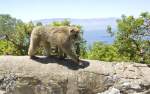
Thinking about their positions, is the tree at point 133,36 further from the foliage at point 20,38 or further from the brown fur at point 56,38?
the brown fur at point 56,38

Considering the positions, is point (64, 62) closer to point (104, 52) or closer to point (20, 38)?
point (104, 52)

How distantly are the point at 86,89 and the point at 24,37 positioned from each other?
595 inches

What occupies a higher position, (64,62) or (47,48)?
(47,48)

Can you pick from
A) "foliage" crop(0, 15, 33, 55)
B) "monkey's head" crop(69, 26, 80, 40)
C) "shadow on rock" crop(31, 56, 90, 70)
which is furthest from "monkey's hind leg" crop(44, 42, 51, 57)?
"foliage" crop(0, 15, 33, 55)

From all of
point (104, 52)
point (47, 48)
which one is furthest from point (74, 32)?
point (104, 52)

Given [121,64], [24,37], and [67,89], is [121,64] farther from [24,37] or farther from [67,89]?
[24,37]

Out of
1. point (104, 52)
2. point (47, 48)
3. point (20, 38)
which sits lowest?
point (104, 52)

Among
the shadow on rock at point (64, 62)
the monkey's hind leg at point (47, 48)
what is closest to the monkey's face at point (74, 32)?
the shadow on rock at point (64, 62)

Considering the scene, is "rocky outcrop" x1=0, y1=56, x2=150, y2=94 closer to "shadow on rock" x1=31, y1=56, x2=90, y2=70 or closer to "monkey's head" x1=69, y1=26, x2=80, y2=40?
"shadow on rock" x1=31, y1=56, x2=90, y2=70

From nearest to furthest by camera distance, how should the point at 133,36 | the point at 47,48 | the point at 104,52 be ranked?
1. the point at 47,48
2. the point at 133,36
3. the point at 104,52

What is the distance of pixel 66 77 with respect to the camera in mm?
11258

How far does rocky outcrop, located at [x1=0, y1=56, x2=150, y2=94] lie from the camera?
11156mm

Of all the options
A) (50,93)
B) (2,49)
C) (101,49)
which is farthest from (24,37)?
(50,93)

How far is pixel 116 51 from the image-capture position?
75.4 feet
